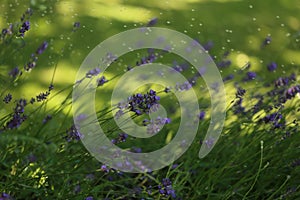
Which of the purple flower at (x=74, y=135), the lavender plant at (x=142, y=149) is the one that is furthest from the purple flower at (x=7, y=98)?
the purple flower at (x=74, y=135)

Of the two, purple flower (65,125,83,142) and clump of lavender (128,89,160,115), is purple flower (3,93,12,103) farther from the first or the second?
clump of lavender (128,89,160,115)

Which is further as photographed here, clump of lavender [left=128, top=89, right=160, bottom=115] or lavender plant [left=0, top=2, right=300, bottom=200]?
lavender plant [left=0, top=2, right=300, bottom=200]

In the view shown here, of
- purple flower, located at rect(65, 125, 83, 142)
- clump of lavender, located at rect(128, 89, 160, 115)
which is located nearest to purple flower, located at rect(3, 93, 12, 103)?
purple flower, located at rect(65, 125, 83, 142)

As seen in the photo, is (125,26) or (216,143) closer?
(216,143)

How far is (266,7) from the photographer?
3.71 m

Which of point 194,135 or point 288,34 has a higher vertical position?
point 194,135

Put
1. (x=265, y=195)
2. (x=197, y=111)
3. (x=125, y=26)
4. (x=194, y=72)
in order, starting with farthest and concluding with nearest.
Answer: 1. (x=125, y=26)
2. (x=194, y=72)
3. (x=197, y=111)
4. (x=265, y=195)

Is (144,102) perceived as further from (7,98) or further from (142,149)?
(142,149)

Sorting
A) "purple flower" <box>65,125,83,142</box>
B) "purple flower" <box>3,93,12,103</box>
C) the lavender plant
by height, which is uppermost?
"purple flower" <box>3,93,12,103</box>

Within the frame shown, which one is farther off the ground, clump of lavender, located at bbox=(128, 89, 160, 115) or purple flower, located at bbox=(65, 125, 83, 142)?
clump of lavender, located at bbox=(128, 89, 160, 115)

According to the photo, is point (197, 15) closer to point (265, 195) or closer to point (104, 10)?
point (104, 10)

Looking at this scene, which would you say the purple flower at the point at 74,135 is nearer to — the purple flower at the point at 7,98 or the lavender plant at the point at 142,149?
the lavender plant at the point at 142,149

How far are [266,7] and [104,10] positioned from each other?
3.62ft

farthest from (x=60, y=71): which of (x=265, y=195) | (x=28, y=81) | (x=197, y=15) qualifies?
(x=265, y=195)
